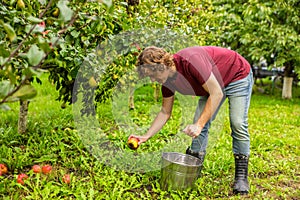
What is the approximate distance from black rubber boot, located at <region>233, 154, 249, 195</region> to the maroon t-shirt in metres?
0.59

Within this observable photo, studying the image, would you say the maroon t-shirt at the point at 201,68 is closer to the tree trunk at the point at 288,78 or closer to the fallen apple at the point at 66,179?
the fallen apple at the point at 66,179

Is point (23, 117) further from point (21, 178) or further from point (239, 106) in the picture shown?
point (239, 106)

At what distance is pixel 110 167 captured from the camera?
3.07m

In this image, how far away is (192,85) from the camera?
2.56 meters

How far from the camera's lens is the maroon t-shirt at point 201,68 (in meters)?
2.36

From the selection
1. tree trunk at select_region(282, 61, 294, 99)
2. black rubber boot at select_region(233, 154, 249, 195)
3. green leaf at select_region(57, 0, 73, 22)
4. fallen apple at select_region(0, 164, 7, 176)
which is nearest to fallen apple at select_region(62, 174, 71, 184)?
fallen apple at select_region(0, 164, 7, 176)

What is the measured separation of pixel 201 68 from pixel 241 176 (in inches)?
40.0

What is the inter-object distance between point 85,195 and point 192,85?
103 cm

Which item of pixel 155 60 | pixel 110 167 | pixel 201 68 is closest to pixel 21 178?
pixel 110 167

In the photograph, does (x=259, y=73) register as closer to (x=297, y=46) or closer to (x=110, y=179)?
(x=297, y=46)

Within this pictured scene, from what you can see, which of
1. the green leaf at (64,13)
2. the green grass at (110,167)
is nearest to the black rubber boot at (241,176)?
the green grass at (110,167)

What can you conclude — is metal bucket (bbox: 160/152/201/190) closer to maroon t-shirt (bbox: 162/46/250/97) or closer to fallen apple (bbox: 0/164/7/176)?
maroon t-shirt (bbox: 162/46/250/97)

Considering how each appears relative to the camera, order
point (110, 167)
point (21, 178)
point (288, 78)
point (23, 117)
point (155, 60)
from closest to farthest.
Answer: point (155, 60) → point (21, 178) → point (110, 167) → point (23, 117) → point (288, 78)

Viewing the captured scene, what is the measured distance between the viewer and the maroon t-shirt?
2.36 metres
